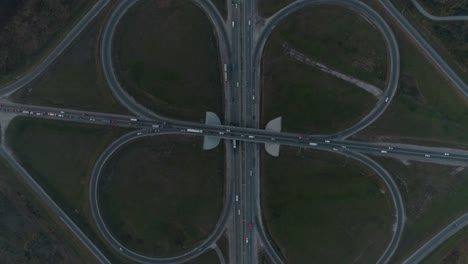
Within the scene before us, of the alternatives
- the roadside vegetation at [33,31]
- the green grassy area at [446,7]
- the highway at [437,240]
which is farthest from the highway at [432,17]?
the roadside vegetation at [33,31]

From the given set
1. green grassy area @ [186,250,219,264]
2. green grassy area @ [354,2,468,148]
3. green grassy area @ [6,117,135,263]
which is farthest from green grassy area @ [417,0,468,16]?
green grassy area @ [6,117,135,263]

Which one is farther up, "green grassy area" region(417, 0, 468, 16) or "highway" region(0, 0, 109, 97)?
"green grassy area" region(417, 0, 468, 16)

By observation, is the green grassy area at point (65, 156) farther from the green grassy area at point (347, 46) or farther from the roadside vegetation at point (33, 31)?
the green grassy area at point (347, 46)

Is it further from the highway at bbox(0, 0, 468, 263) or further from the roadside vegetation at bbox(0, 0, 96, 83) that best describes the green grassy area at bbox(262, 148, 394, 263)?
the roadside vegetation at bbox(0, 0, 96, 83)

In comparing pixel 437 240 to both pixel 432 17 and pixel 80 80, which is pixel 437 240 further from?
pixel 80 80

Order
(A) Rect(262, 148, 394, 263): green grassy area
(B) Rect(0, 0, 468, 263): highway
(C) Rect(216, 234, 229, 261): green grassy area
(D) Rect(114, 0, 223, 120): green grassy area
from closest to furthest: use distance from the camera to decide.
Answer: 1. (A) Rect(262, 148, 394, 263): green grassy area
2. (B) Rect(0, 0, 468, 263): highway
3. (D) Rect(114, 0, 223, 120): green grassy area
4. (C) Rect(216, 234, 229, 261): green grassy area

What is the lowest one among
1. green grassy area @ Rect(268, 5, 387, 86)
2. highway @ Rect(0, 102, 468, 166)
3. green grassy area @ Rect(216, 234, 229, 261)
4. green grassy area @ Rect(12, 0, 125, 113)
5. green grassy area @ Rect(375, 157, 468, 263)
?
green grassy area @ Rect(216, 234, 229, 261)

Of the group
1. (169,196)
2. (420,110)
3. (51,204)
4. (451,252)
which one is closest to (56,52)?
(51,204)
